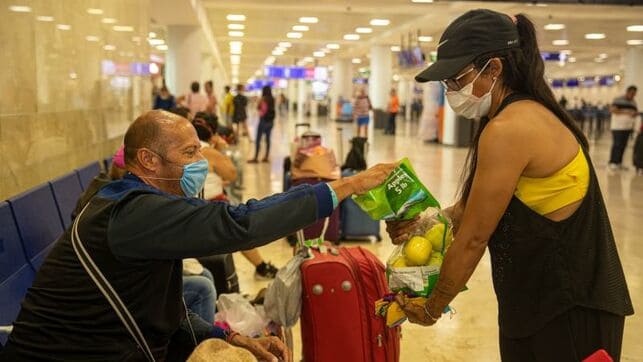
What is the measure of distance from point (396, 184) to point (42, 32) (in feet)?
10.6

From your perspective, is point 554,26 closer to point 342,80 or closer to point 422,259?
point 342,80

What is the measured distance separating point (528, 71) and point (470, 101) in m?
0.18

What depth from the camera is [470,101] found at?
1982mm

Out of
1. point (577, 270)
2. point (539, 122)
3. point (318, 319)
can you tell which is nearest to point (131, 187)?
point (539, 122)

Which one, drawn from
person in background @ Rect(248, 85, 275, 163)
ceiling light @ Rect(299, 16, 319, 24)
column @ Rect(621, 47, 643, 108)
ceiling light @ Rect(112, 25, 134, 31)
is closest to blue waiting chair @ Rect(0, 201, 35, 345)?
ceiling light @ Rect(112, 25, 134, 31)

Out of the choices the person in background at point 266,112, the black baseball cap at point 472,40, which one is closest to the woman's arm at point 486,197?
the black baseball cap at point 472,40

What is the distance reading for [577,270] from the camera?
181 cm

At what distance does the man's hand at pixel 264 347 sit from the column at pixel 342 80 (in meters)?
35.4

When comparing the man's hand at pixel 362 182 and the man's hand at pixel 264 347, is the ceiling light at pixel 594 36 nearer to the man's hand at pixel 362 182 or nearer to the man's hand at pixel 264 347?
the man's hand at pixel 362 182

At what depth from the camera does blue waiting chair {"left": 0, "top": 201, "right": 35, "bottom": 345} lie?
8.92ft

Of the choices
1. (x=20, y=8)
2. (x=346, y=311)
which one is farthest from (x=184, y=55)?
(x=346, y=311)

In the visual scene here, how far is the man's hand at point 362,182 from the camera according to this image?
73.5 inches

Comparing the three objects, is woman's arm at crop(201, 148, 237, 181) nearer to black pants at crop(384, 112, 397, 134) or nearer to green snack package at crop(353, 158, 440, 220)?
green snack package at crop(353, 158, 440, 220)

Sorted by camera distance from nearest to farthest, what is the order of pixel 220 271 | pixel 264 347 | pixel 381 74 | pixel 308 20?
pixel 264 347 → pixel 220 271 → pixel 308 20 → pixel 381 74
